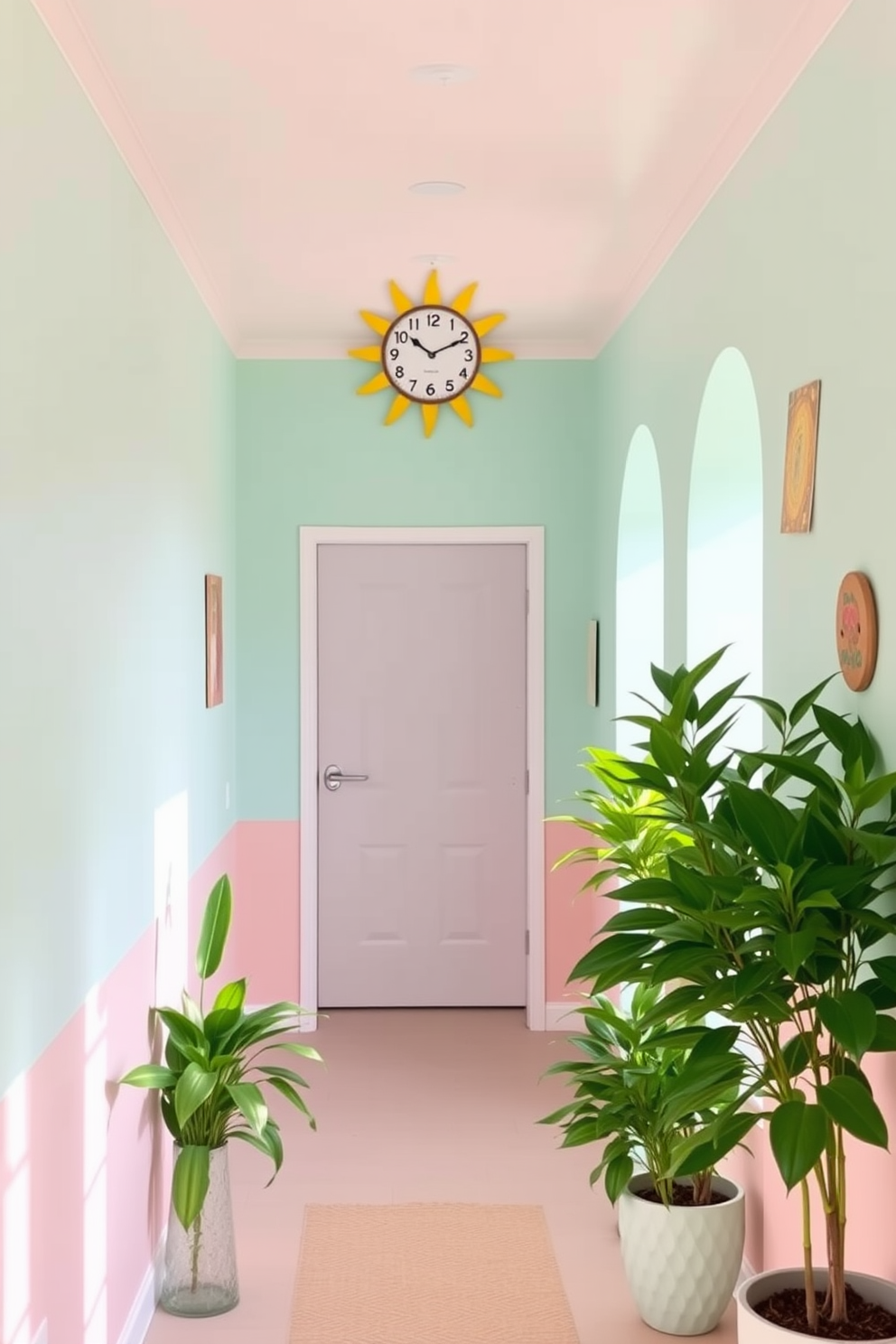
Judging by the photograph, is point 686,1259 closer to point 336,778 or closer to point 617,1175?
point 617,1175

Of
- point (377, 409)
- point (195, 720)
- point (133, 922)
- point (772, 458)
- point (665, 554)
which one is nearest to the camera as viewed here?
point (772, 458)

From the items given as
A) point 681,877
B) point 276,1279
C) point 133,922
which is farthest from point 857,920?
point 276,1279

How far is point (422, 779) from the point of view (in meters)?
5.78

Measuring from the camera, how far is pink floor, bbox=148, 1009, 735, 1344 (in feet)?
11.0

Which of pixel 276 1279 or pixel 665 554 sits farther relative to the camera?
pixel 665 554

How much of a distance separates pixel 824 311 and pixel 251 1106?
1990 mm

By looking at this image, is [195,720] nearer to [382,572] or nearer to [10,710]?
[382,572]

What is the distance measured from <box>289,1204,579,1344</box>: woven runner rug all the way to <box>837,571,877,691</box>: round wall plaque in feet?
5.64

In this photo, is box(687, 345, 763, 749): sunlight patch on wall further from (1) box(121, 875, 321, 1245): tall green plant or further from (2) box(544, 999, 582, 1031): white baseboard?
(2) box(544, 999, 582, 1031): white baseboard

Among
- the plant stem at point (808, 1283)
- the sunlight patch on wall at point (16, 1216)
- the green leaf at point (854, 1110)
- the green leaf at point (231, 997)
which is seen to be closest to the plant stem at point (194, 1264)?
the green leaf at point (231, 997)

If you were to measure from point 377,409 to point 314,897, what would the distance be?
1.95m

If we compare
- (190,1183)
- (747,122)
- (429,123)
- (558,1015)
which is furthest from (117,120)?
(558,1015)

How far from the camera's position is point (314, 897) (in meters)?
5.75

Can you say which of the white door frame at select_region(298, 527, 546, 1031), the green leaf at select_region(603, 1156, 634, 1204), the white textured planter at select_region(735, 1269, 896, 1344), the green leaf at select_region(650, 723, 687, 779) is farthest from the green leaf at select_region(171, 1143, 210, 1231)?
the white door frame at select_region(298, 527, 546, 1031)
